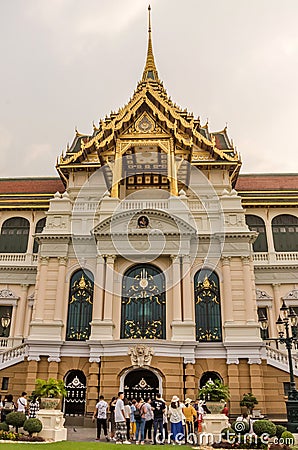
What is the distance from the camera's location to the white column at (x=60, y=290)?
2112 centimetres

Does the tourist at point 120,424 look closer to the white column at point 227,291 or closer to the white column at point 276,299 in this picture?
the white column at point 227,291

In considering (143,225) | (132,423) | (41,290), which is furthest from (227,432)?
(41,290)

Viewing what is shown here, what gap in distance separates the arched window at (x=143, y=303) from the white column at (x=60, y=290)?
2922mm

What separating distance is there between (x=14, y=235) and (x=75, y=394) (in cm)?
1211

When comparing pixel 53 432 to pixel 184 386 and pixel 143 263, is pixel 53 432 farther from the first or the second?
pixel 143 263

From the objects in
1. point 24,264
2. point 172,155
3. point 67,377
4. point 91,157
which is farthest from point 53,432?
point 91,157

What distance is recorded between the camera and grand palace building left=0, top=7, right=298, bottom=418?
19656mm

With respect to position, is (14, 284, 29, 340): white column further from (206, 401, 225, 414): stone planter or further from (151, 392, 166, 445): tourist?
(206, 401, 225, 414): stone planter

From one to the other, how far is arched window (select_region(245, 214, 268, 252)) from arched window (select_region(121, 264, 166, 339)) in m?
8.23

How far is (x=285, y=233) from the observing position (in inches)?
1088

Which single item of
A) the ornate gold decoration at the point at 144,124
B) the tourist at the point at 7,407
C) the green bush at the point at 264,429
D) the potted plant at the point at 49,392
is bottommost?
the green bush at the point at 264,429

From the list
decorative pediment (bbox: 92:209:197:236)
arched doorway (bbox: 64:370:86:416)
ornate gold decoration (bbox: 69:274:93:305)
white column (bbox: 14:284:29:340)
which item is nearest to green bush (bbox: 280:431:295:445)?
arched doorway (bbox: 64:370:86:416)

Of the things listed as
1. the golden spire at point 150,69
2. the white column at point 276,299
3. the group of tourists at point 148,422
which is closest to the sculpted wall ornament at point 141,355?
the group of tourists at point 148,422

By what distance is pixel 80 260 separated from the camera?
22203mm
